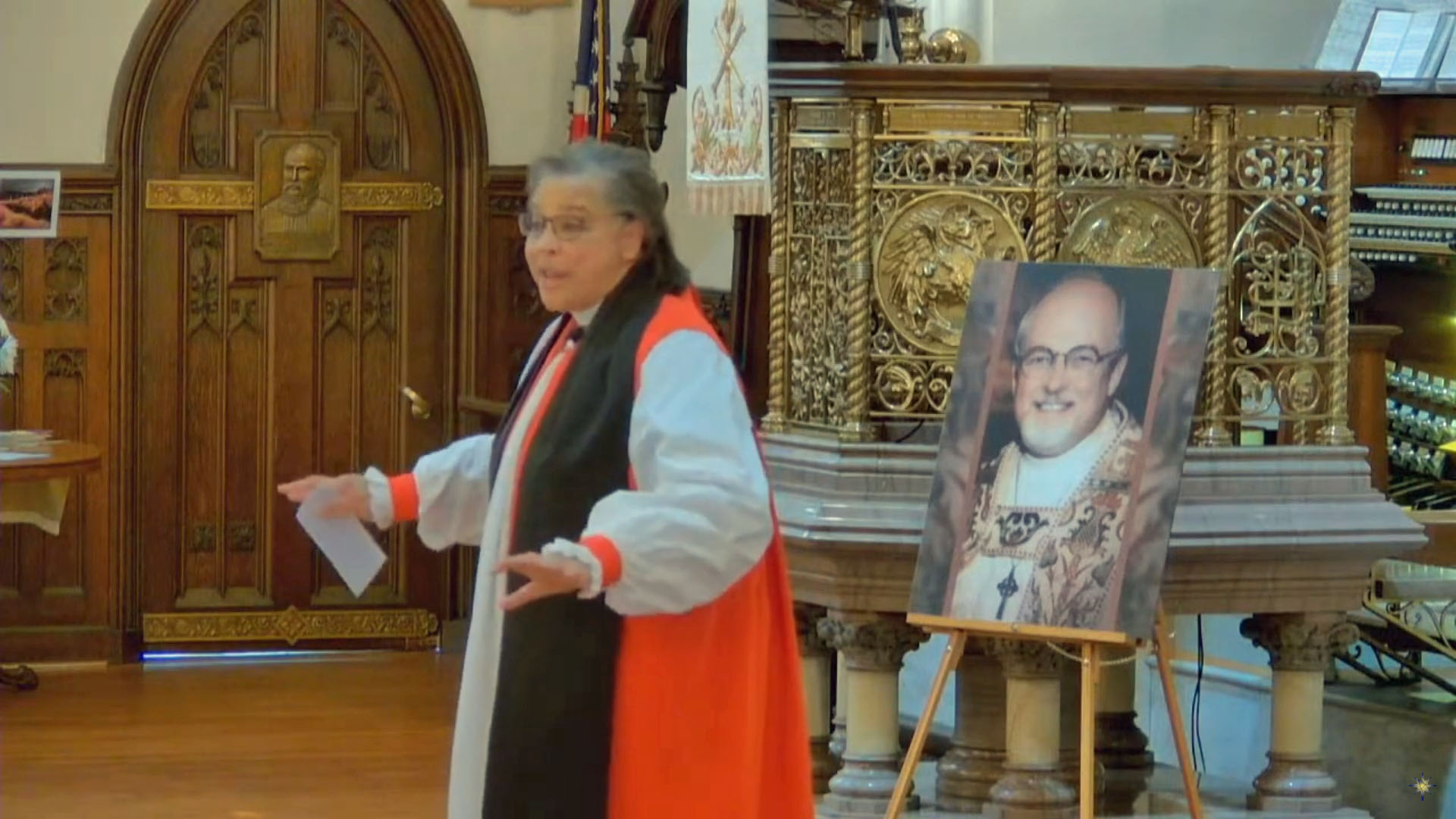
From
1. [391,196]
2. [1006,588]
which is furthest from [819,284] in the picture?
[391,196]

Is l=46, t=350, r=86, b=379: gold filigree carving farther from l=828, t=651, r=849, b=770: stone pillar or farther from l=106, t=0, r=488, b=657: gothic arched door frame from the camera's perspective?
l=828, t=651, r=849, b=770: stone pillar

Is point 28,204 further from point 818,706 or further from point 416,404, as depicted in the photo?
point 818,706

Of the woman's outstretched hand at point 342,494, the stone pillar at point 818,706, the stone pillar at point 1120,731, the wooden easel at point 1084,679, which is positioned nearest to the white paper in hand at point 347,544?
the woman's outstretched hand at point 342,494

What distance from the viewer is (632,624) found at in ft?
11.6

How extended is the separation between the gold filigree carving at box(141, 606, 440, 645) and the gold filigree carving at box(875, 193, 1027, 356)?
3.84m

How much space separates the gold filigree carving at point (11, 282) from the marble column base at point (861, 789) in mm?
4059

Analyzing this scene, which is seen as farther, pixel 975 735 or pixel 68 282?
pixel 68 282

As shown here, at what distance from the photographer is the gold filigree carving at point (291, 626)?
868cm

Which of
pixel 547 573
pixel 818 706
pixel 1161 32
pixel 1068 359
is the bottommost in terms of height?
pixel 818 706

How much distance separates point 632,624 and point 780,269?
7.26ft

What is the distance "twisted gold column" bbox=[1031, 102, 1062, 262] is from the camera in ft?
17.6

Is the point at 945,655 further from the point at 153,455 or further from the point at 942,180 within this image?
the point at 153,455

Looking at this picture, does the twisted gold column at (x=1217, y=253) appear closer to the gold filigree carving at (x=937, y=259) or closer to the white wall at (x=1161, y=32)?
the gold filigree carving at (x=937, y=259)

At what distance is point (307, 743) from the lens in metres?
7.28
